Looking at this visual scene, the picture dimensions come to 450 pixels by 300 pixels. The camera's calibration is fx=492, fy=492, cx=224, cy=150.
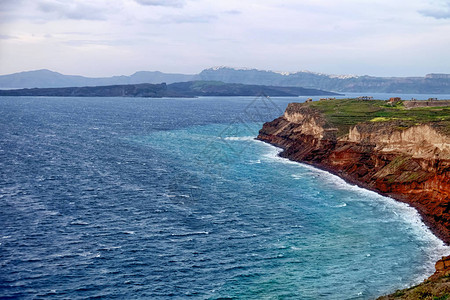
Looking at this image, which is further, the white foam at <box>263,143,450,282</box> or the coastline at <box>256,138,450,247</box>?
the coastline at <box>256,138,450,247</box>

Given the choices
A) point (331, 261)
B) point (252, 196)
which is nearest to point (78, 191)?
point (252, 196)

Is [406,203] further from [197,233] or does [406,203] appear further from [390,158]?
[197,233]

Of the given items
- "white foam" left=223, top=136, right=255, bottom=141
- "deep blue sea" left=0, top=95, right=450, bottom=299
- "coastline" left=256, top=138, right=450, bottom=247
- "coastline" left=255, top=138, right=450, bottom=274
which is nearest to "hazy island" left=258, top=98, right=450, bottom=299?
"coastline" left=256, top=138, right=450, bottom=247

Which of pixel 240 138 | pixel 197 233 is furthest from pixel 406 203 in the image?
pixel 240 138

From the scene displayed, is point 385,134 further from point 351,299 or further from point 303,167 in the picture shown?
point 351,299

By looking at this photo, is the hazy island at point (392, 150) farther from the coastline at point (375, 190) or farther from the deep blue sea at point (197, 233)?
the deep blue sea at point (197, 233)

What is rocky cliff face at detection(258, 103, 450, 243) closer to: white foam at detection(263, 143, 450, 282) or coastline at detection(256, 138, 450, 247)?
coastline at detection(256, 138, 450, 247)
